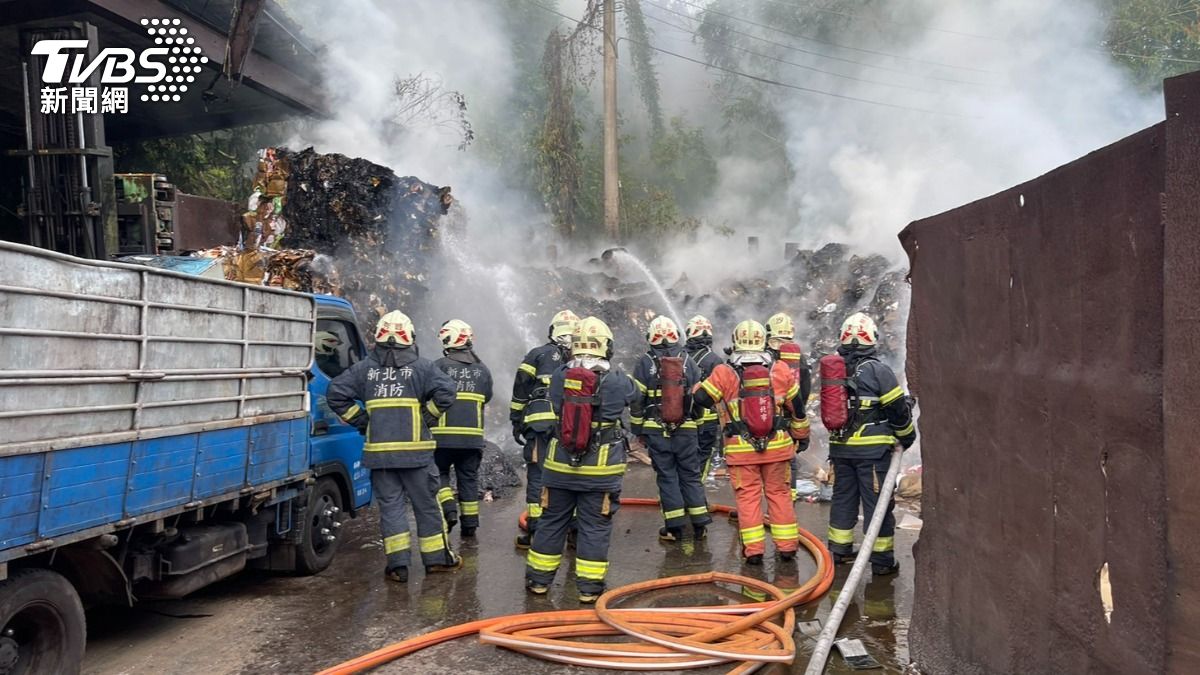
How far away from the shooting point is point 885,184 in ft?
68.6

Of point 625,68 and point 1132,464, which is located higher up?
point 625,68

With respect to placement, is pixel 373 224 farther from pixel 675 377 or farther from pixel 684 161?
pixel 684 161

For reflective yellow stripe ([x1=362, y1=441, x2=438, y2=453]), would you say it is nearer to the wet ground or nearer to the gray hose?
the wet ground

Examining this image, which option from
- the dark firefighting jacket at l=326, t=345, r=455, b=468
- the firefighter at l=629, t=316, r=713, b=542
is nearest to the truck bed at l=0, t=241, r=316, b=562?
the dark firefighting jacket at l=326, t=345, r=455, b=468

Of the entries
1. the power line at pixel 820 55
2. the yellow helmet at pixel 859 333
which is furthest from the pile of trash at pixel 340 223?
the power line at pixel 820 55

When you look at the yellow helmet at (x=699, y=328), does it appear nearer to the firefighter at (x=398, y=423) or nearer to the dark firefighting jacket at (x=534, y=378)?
the dark firefighting jacket at (x=534, y=378)

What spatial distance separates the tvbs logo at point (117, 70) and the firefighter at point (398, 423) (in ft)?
24.1

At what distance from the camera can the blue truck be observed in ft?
11.0

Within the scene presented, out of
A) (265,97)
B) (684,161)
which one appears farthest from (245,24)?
(684,161)

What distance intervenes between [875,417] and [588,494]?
207cm

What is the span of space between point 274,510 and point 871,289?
441 inches

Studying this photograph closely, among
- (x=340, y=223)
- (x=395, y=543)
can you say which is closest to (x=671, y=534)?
(x=395, y=543)

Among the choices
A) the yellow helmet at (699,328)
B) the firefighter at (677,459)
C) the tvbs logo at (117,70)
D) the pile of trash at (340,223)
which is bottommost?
the firefighter at (677,459)

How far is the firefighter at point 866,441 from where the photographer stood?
226 inches
